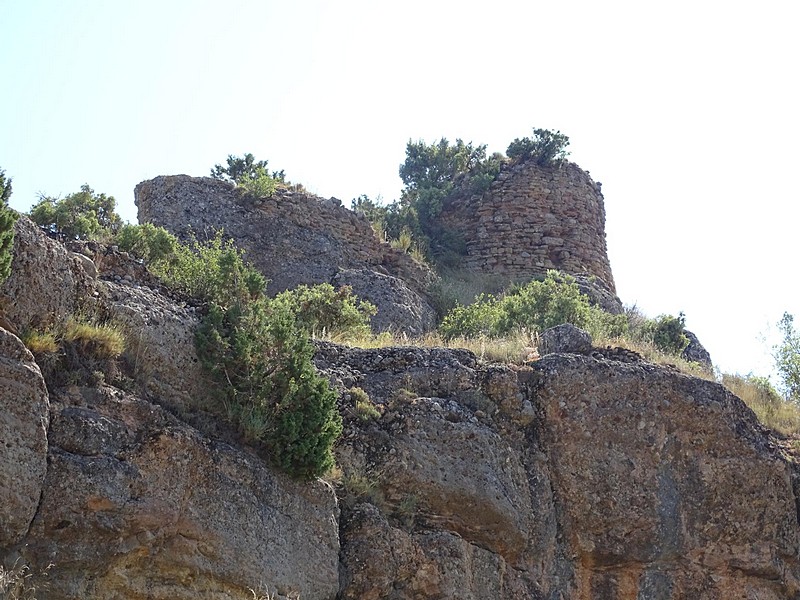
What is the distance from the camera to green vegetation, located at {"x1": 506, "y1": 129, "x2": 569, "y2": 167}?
2294cm

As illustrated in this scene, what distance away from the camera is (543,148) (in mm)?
23016

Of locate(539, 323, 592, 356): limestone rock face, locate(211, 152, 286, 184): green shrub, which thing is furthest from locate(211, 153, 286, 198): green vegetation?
locate(539, 323, 592, 356): limestone rock face

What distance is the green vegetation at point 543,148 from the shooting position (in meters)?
22.9

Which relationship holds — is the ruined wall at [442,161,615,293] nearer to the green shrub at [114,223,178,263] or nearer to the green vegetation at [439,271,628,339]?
the green vegetation at [439,271,628,339]

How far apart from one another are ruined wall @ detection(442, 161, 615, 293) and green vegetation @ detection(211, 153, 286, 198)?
390cm

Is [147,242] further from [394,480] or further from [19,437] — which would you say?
[19,437]

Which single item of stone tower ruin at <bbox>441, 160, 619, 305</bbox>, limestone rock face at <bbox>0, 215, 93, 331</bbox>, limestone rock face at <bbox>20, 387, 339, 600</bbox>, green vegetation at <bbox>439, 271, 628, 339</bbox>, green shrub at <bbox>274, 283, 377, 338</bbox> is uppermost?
stone tower ruin at <bbox>441, 160, 619, 305</bbox>

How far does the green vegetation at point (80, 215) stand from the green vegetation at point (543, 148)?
354 inches

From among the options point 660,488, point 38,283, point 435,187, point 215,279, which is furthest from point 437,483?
point 435,187

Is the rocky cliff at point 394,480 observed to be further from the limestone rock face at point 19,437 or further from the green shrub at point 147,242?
the green shrub at point 147,242

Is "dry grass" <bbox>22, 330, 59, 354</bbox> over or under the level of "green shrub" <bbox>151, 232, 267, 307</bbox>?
under

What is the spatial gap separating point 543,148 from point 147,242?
36.6 feet

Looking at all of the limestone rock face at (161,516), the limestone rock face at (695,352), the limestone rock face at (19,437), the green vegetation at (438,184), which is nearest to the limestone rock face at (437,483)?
the limestone rock face at (161,516)

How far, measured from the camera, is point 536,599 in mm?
10930
